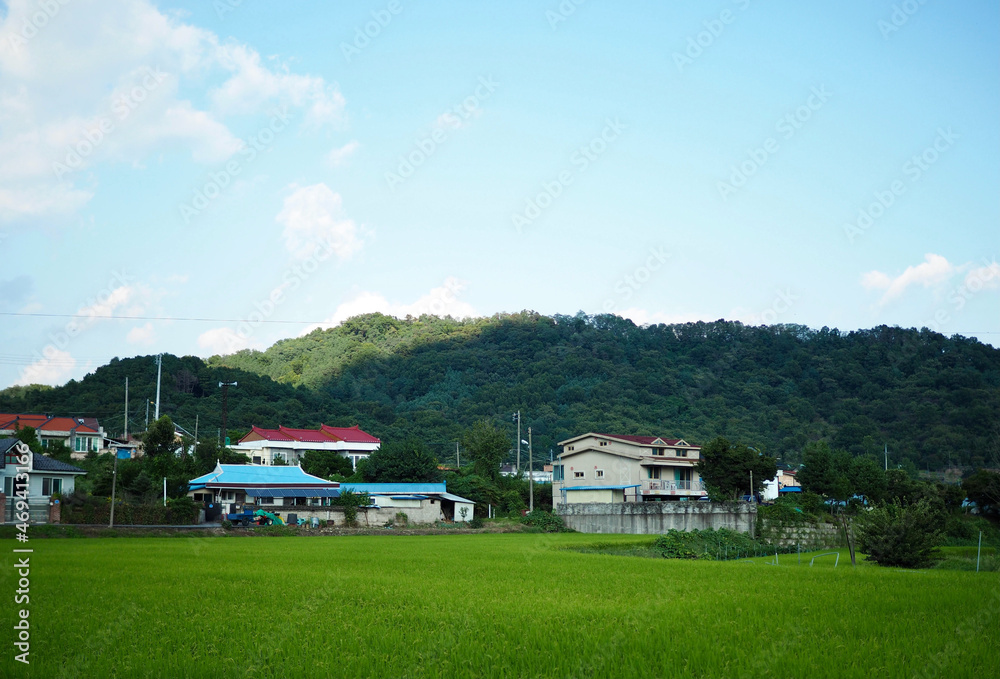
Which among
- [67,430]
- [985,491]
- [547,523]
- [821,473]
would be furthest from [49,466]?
[985,491]

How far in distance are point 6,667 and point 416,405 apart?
255 feet

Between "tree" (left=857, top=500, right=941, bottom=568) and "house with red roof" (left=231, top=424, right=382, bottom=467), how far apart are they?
127 ft

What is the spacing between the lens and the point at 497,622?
11.2m

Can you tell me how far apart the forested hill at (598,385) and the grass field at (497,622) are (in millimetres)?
53856

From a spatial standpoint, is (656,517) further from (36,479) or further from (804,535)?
(36,479)

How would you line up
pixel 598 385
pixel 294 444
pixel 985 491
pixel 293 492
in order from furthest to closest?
pixel 598 385 → pixel 294 444 → pixel 293 492 → pixel 985 491

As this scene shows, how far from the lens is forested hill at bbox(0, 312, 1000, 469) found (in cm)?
6912

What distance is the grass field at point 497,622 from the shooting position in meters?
8.55

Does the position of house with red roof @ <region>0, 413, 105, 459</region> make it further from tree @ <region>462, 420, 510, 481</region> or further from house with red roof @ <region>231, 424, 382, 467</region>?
tree @ <region>462, 420, 510, 481</region>

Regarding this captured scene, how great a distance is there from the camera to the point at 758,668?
8.36m

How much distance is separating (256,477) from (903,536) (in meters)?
34.3

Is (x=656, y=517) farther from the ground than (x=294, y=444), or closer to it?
closer to it

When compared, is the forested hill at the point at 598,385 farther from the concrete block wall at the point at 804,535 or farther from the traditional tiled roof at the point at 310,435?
the concrete block wall at the point at 804,535

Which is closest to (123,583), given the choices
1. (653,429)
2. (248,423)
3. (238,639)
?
(238,639)
